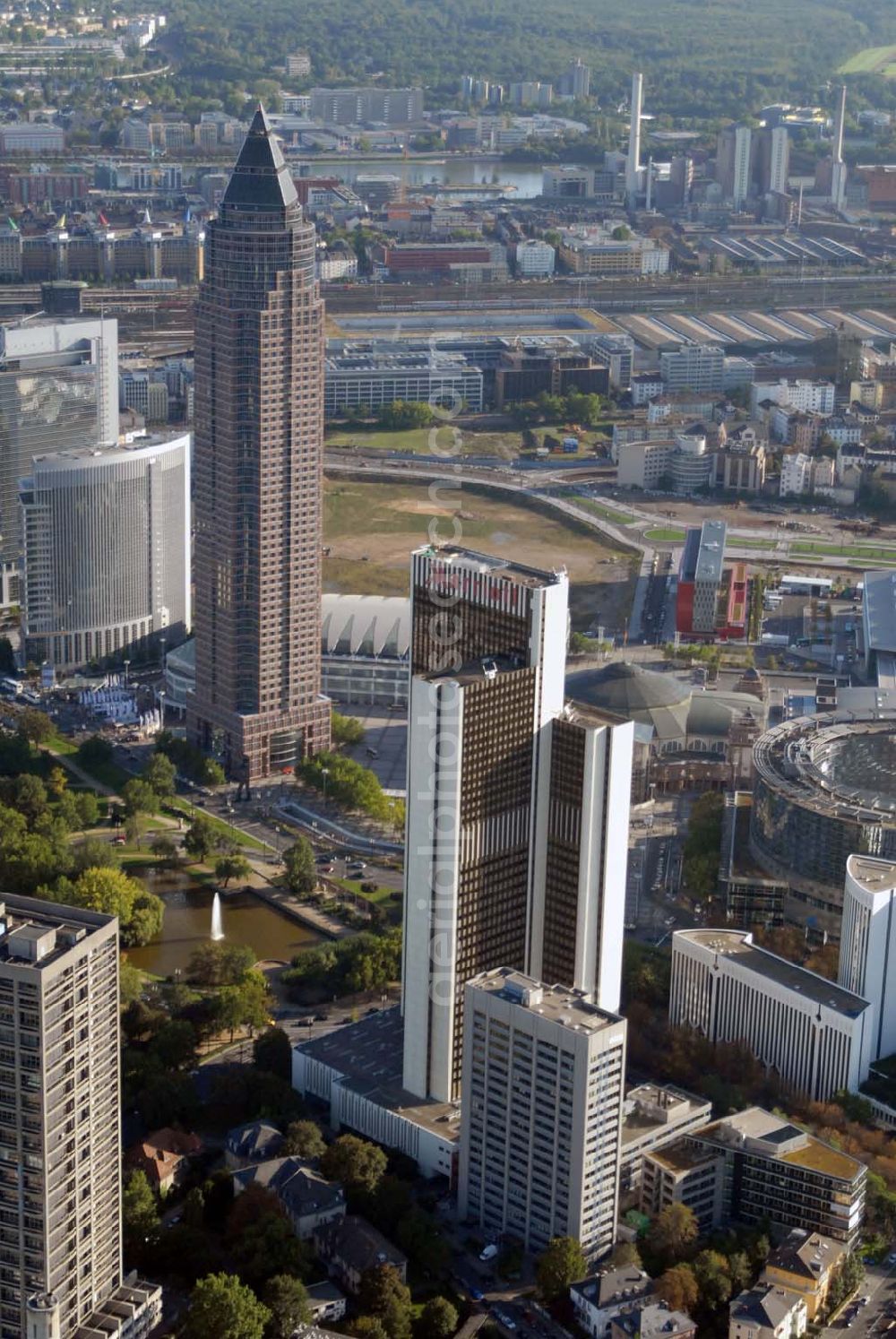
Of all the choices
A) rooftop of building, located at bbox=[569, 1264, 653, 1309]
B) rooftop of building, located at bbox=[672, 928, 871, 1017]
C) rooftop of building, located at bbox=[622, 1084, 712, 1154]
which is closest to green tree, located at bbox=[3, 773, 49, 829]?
rooftop of building, located at bbox=[672, 928, 871, 1017]

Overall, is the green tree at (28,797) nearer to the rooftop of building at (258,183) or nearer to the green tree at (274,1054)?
the green tree at (274,1054)

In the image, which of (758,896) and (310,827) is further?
(310,827)

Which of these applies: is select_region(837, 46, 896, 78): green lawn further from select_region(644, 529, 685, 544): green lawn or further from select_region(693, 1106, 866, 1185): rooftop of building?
select_region(693, 1106, 866, 1185): rooftop of building

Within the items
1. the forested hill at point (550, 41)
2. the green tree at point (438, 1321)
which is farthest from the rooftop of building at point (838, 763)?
the forested hill at point (550, 41)

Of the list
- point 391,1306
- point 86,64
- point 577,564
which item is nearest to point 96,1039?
point 391,1306

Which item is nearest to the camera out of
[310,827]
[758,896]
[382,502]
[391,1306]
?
[391,1306]

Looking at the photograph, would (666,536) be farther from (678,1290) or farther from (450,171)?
(450,171)

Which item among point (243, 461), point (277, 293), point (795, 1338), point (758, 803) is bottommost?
point (795, 1338)

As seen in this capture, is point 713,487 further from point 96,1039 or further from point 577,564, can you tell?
point 96,1039
